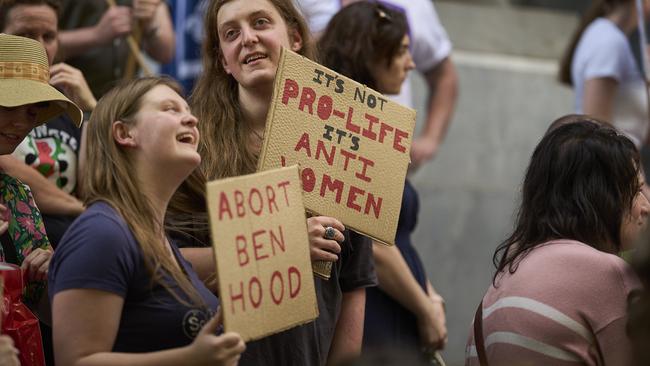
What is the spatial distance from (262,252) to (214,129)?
0.87 m

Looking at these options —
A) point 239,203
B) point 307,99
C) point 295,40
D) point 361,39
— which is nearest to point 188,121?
point 239,203

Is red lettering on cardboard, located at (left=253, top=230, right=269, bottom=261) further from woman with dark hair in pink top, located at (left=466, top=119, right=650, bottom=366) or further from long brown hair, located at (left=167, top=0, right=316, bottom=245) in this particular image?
woman with dark hair in pink top, located at (left=466, top=119, right=650, bottom=366)

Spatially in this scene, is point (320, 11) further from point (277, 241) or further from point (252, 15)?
point (277, 241)

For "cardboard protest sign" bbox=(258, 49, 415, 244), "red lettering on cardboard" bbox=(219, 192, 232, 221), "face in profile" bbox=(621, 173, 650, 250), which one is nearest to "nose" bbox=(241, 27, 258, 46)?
"cardboard protest sign" bbox=(258, 49, 415, 244)

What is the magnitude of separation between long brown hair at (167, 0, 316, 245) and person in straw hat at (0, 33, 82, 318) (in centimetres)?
40

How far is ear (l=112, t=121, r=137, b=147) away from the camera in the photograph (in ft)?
12.0

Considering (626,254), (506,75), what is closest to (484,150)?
(506,75)

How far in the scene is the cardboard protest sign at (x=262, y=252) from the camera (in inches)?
133

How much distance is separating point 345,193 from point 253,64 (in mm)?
559

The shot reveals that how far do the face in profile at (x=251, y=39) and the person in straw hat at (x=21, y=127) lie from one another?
0.53 metres

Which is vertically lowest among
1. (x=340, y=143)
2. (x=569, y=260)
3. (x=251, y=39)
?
(x=569, y=260)

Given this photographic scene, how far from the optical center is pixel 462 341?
27.0 feet

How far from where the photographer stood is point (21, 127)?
4.09m

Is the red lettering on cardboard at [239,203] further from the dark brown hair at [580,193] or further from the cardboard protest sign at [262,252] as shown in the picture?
the dark brown hair at [580,193]
